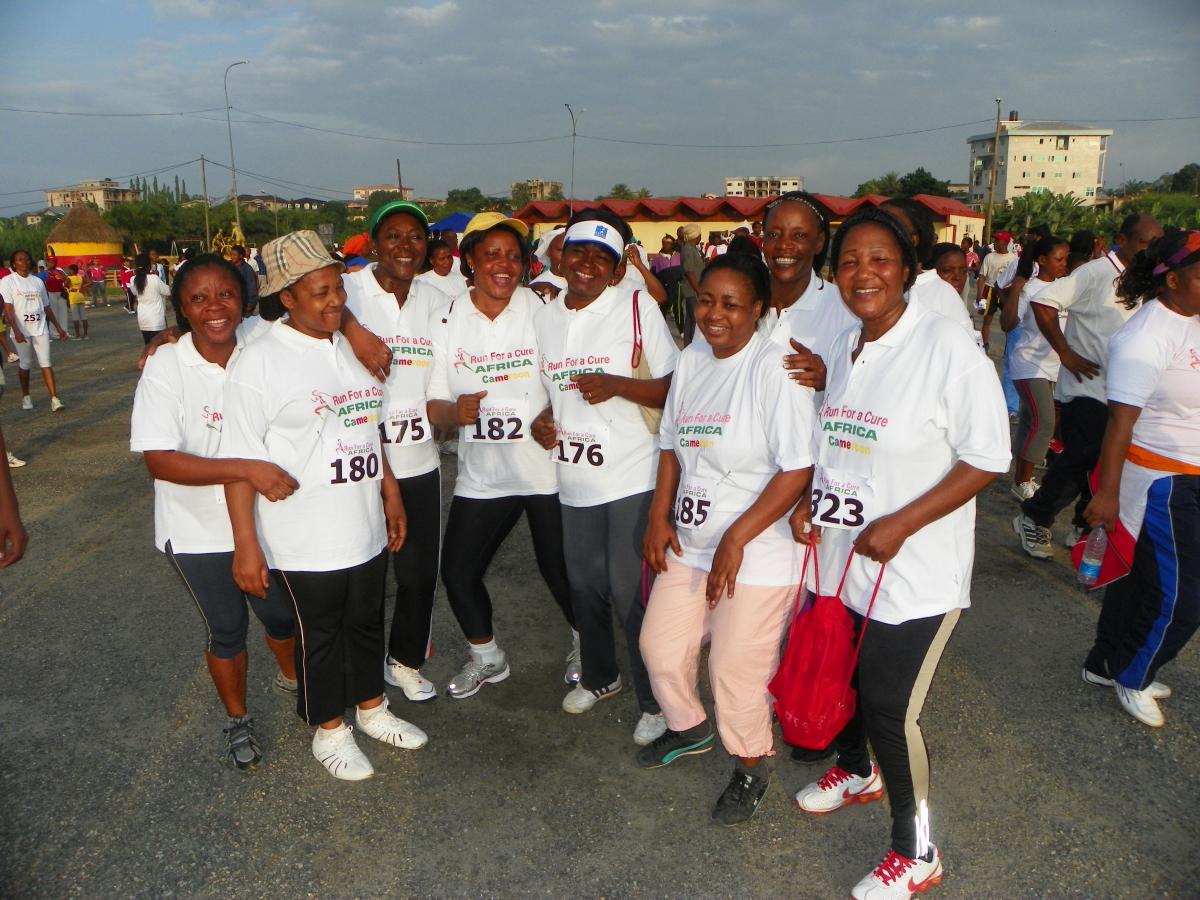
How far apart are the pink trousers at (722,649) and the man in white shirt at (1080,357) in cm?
335

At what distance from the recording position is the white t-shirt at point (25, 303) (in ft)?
33.5

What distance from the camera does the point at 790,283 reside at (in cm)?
344

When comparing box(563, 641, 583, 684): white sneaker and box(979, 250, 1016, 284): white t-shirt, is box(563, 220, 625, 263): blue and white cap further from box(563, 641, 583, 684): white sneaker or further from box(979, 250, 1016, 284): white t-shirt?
box(979, 250, 1016, 284): white t-shirt

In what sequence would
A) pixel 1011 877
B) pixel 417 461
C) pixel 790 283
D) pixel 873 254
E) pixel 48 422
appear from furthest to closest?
1. pixel 48 422
2. pixel 417 461
3. pixel 790 283
4. pixel 1011 877
5. pixel 873 254

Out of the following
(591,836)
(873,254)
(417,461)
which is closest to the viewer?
(873,254)

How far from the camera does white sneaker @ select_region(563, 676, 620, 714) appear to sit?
380cm

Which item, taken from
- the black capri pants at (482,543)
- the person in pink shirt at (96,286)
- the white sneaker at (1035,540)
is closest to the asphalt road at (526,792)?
the black capri pants at (482,543)

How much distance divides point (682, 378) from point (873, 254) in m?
0.86

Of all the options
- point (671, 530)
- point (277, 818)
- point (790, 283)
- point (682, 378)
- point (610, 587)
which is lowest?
point (277, 818)

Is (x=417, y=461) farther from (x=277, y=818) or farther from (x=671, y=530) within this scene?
(x=277, y=818)

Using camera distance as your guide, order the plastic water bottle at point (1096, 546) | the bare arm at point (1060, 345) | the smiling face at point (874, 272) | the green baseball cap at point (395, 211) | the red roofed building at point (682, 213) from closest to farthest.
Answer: the smiling face at point (874, 272) → the green baseball cap at point (395, 211) → the plastic water bottle at point (1096, 546) → the bare arm at point (1060, 345) → the red roofed building at point (682, 213)

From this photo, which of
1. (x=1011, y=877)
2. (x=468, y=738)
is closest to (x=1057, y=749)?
(x=1011, y=877)

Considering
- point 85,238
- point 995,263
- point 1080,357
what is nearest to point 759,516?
point 1080,357

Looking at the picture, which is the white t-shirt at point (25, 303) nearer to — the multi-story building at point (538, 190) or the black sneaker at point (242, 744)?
the black sneaker at point (242, 744)
